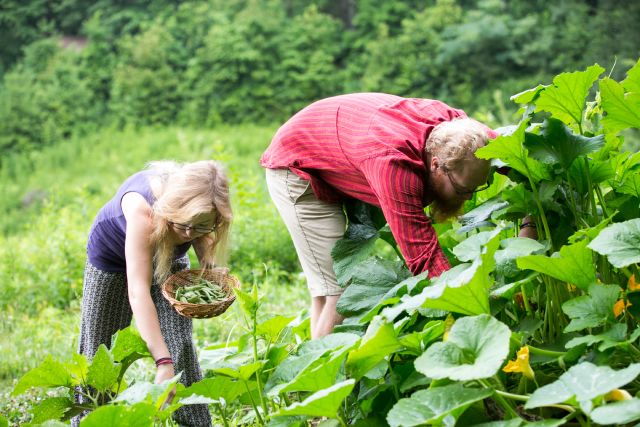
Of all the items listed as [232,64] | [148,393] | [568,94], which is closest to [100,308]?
[148,393]

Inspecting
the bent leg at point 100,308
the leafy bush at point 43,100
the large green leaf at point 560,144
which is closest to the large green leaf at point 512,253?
the large green leaf at point 560,144

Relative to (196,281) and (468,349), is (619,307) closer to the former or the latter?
(468,349)

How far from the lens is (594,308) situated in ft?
5.28

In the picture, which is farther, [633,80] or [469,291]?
[633,80]

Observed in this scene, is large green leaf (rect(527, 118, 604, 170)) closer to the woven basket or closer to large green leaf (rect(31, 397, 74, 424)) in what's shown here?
the woven basket

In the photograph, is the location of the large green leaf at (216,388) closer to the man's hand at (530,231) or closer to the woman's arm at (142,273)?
the woman's arm at (142,273)

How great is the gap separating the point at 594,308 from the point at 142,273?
4.52ft

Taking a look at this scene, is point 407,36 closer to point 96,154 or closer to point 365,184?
point 96,154

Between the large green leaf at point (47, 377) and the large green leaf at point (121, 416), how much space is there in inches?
16.7

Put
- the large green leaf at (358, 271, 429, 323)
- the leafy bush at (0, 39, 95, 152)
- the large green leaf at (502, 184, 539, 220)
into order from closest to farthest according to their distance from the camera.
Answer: the large green leaf at (358, 271, 429, 323)
the large green leaf at (502, 184, 539, 220)
the leafy bush at (0, 39, 95, 152)

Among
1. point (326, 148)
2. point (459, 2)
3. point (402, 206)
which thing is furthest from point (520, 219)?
point (459, 2)

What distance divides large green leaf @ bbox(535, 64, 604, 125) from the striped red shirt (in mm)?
364

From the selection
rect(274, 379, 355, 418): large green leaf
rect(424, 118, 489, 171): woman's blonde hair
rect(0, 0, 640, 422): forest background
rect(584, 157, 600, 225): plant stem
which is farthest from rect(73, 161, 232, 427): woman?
rect(0, 0, 640, 422): forest background

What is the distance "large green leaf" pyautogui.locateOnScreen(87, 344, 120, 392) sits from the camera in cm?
192
